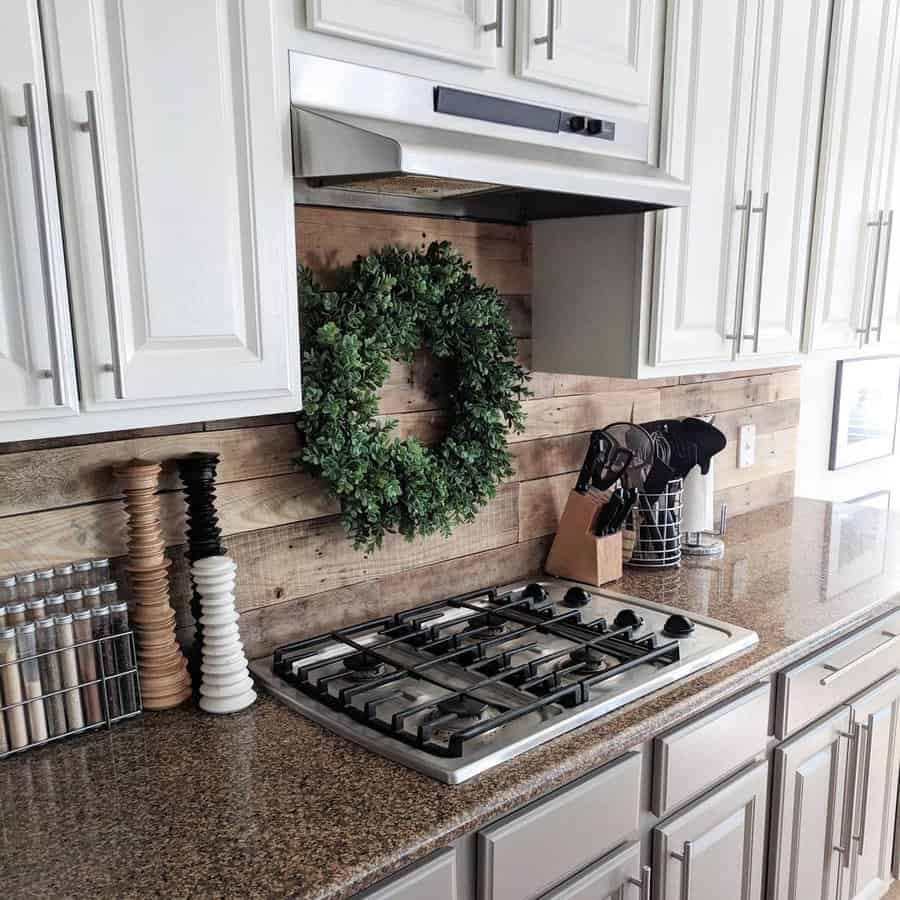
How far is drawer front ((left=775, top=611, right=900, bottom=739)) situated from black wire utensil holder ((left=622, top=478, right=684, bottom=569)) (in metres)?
0.46

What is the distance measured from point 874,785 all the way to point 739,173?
151 cm

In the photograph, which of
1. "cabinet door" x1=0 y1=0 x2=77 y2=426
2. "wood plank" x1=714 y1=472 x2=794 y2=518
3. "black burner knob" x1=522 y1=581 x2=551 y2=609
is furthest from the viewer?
"wood plank" x1=714 y1=472 x2=794 y2=518

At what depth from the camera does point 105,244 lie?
3.47ft

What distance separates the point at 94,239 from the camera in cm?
105

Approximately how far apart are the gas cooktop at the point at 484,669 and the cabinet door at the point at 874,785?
0.59 m

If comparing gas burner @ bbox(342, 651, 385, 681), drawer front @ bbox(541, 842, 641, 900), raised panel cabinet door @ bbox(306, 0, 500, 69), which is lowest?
drawer front @ bbox(541, 842, 641, 900)

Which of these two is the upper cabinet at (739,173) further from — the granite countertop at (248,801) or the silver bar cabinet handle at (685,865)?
the silver bar cabinet handle at (685,865)

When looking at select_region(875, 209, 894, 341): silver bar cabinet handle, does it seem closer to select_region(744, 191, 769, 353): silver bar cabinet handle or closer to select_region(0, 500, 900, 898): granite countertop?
select_region(744, 191, 769, 353): silver bar cabinet handle

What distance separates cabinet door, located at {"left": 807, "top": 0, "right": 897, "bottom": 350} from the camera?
2215 millimetres

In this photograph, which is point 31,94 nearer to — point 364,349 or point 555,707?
point 364,349

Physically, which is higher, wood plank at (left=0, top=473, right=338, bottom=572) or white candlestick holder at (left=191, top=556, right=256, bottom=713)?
wood plank at (left=0, top=473, right=338, bottom=572)

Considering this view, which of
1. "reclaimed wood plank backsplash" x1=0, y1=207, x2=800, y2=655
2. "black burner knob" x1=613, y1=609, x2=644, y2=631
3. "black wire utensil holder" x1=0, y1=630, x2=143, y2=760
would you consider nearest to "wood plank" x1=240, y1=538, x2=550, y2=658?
"reclaimed wood plank backsplash" x1=0, y1=207, x2=800, y2=655

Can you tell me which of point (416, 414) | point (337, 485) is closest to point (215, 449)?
point (337, 485)

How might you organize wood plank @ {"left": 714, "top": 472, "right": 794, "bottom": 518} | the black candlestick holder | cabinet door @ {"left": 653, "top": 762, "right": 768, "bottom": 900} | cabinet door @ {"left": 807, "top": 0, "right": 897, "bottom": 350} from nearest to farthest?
the black candlestick holder → cabinet door @ {"left": 653, "top": 762, "right": 768, "bottom": 900} → cabinet door @ {"left": 807, "top": 0, "right": 897, "bottom": 350} → wood plank @ {"left": 714, "top": 472, "right": 794, "bottom": 518}
